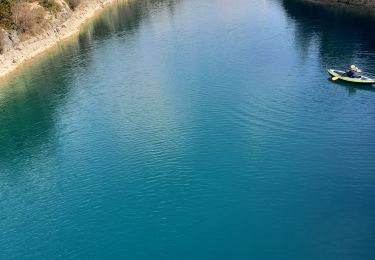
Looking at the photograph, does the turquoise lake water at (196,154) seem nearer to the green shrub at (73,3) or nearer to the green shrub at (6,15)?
the green shrub at (6,15)

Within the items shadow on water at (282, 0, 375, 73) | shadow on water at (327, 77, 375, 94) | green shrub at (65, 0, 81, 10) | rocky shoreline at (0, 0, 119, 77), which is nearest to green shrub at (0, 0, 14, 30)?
rocky shoreline at (0, 0, 119, 77)

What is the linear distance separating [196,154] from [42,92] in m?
30.6

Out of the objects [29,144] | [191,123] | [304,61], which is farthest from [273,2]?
[29,144]

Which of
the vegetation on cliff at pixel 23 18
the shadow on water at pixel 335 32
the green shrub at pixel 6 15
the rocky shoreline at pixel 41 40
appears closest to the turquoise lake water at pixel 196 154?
the shadow on water at pixel 335 32

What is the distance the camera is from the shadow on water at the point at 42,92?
45.6 meters

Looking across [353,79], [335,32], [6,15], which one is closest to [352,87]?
[353,79]

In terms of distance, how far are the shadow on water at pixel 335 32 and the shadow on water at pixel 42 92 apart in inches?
1325

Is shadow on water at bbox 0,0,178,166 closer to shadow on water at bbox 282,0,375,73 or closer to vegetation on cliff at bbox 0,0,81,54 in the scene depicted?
vegetation on cliff at bbox 0,0,81,54

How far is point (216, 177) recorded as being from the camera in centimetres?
3606

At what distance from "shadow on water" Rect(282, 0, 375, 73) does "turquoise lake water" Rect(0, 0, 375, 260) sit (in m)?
0.48

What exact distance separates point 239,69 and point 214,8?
4214cm

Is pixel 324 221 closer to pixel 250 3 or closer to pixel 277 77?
pixel 277 77

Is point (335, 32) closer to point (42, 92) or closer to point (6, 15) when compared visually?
point (42, 92)

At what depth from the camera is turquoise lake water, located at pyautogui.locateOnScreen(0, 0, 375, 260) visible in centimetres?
3020
